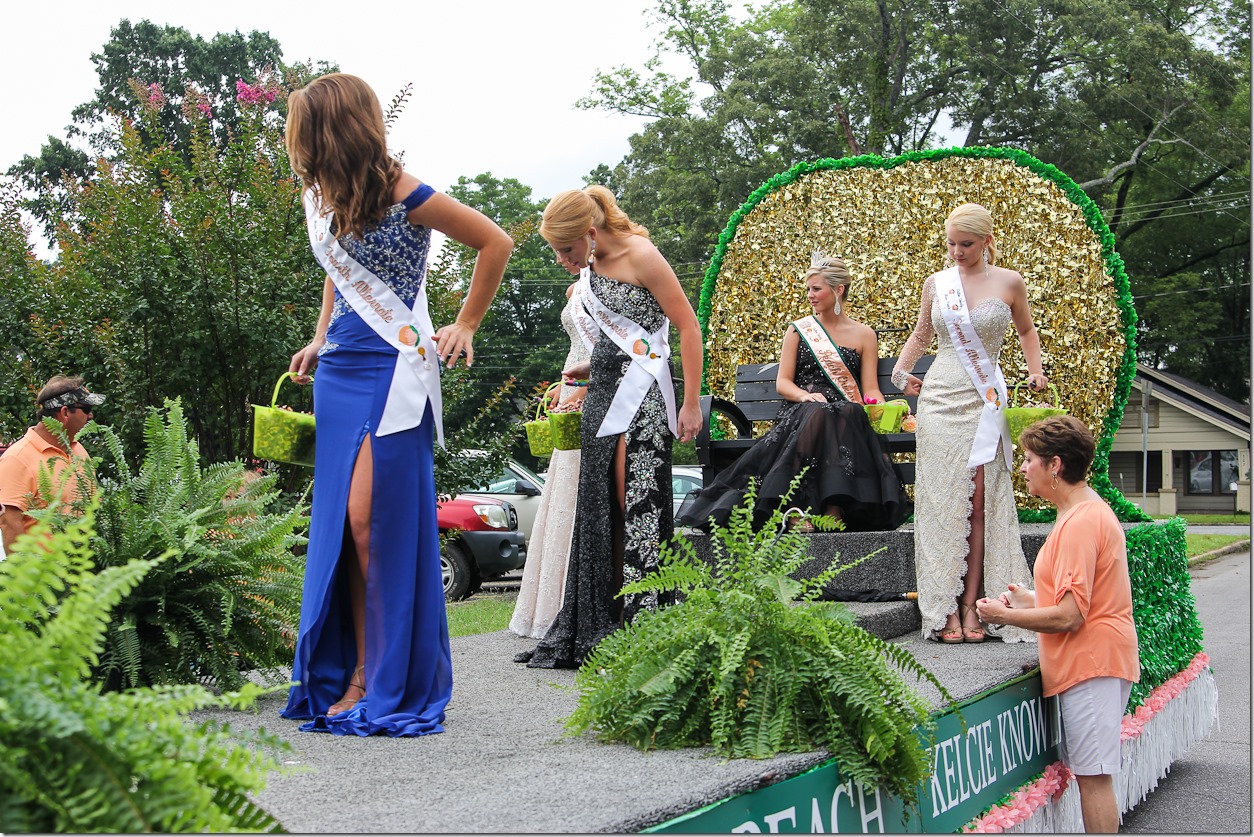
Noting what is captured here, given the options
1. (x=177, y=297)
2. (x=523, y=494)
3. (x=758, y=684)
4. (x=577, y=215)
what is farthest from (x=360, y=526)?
(x=523, y=494)

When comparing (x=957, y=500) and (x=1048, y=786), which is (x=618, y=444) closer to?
(x=957, y=500)

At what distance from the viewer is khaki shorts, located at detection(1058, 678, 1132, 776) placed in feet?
13.1

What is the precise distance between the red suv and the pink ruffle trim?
743 centimetres

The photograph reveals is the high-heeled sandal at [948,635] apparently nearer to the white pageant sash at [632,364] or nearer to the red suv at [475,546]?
the white pageant sash at [632,364]

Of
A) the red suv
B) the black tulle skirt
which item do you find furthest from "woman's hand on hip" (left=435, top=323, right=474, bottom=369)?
the red suv

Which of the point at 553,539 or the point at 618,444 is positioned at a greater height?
the point at 618,444

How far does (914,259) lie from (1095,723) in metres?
4.78

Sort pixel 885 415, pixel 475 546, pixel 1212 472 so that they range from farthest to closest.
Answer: pixel 1212 472, pixel 475 546, pixel 885 415

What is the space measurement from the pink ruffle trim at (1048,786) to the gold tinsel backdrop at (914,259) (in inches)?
67.1

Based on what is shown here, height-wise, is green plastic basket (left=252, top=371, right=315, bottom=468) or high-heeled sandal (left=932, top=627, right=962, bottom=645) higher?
green plastic basket (left=252, top=371, right=315, bottom=468)

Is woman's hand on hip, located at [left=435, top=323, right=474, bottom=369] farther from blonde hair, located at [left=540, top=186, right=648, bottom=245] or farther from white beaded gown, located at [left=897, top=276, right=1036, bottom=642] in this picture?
white beaded gown, located at [left=897, top=276, right=1036, bottom=642]

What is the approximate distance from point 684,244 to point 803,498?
26735mm

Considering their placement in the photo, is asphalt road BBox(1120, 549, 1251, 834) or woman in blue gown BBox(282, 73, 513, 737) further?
asphalt road BBox(1120, 549, 1251, 834)

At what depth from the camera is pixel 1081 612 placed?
3885 mm
